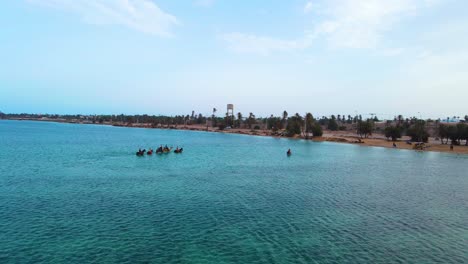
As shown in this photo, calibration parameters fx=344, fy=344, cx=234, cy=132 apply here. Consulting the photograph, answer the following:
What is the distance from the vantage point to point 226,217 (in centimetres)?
3209

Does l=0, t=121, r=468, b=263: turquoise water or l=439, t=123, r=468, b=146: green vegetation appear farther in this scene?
l=439, t=123, r=468, b=146: green vegetation

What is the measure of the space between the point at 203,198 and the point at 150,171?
75.4ft

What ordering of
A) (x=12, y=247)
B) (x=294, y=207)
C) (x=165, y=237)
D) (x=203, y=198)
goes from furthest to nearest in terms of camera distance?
(x=203, y=198)
(x=294, y=207)
(x=165, y=237)
(x=12, y=247)

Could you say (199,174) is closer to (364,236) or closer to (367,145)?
(364,236)

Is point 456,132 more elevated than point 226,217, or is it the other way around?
point 456,132

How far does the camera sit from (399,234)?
28547 millimetres

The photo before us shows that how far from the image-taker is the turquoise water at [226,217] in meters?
23.7

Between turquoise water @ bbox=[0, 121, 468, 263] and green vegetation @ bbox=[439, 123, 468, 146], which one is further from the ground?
green vegetation @ bbox=[439, 123, 468, 146]

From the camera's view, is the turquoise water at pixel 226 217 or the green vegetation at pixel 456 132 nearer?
the turquoise water at pixel 226 217

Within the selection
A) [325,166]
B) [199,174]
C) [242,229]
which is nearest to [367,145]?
[325,166]

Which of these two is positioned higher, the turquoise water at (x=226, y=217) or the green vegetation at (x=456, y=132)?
the green vegetation at (x=456, y=132)

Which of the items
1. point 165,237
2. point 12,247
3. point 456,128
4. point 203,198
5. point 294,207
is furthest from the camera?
point 456,128

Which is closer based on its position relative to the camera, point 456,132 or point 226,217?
point 226,217

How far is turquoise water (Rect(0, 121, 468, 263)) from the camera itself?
23.7 meters
